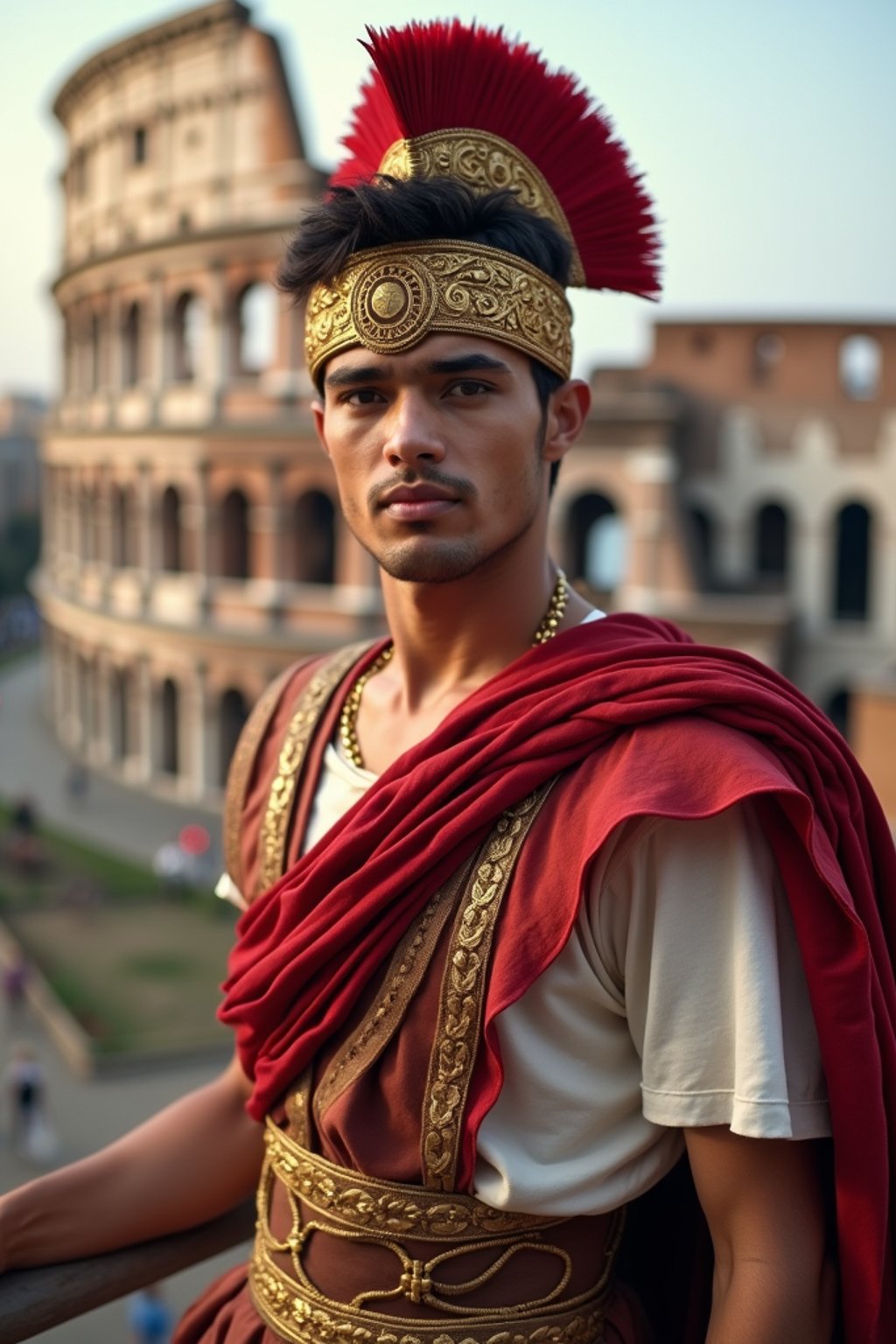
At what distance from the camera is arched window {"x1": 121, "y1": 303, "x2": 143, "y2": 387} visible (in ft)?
80.1

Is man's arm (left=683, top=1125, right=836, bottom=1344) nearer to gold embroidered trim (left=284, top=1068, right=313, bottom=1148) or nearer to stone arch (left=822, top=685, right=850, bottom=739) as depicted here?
gold embroidered trim (left=284, top=1068, right=313, bottom=1148)

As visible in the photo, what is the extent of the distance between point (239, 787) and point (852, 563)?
21.9m

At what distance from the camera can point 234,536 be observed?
22812mm

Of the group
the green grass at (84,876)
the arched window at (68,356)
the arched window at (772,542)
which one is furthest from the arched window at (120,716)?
the arched window at (772,542)

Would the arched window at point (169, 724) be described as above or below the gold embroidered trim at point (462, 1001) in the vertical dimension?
below

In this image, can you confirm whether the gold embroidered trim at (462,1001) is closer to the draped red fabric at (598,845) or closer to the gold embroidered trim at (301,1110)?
the draped red fabric at (598,845)

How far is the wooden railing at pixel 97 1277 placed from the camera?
7.54ft

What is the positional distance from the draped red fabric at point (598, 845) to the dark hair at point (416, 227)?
0.57 m

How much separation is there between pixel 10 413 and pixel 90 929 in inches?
2925

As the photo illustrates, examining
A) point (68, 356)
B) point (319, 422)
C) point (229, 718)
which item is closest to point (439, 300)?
point (319, 422)

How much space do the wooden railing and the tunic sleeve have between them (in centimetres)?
104

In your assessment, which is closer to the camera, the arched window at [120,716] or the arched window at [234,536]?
the arched window at [234,536]

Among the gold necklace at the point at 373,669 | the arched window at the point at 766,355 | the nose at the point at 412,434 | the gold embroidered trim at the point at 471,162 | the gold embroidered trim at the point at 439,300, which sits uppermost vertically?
the arched window at the point at 766,355

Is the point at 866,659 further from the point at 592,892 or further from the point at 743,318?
the point at 592,892
